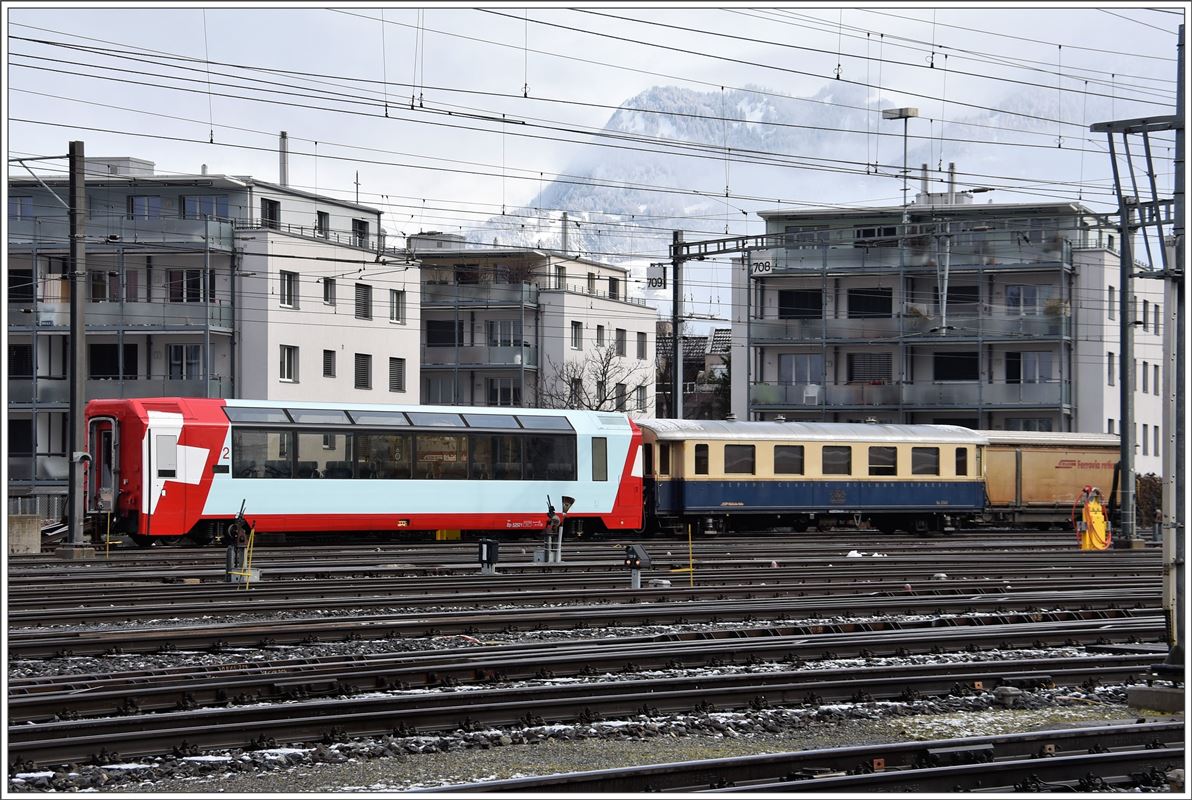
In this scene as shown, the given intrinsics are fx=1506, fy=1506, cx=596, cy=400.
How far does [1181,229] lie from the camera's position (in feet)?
40.8

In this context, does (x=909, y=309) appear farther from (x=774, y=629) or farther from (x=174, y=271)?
(x=774, y=629)

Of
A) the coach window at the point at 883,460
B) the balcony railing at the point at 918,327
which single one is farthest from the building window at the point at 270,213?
the coach window at the point at 883,460

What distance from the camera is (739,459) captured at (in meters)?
38.2

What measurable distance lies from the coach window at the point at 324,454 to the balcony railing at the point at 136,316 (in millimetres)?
23934

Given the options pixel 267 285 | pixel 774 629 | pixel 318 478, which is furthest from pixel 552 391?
pixel 774 629

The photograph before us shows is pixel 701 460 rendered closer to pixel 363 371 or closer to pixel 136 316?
pixel 136 316

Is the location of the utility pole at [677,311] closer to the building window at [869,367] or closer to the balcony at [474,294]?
the building window at [869,367]

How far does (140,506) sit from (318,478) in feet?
12.0

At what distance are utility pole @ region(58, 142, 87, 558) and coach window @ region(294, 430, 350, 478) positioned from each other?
4.36 meters

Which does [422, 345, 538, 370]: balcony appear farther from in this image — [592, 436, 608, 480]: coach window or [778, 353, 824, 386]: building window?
[592, 436, 608, 480]: coach window

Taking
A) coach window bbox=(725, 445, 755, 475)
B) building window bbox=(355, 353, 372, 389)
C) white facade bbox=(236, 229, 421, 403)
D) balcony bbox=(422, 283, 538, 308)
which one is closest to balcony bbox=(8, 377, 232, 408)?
white facade bbox=(236, 229, 421, 403)

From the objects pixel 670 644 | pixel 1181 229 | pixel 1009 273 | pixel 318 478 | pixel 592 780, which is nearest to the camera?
pixel 592 780

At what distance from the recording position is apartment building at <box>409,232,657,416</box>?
69.4 metres

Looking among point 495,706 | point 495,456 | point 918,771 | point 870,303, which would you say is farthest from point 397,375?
point 918,771
